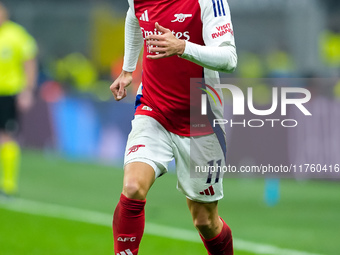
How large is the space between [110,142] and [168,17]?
11.3 m

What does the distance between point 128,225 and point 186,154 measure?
741 millimetres

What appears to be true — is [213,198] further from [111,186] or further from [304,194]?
[111,186]

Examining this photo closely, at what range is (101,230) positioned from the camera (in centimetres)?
→ 916

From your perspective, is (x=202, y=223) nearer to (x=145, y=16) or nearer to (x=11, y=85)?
(x=145, y=16)

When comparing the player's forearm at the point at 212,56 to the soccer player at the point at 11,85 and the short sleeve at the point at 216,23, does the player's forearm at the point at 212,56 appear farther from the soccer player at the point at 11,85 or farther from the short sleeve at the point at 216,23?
the soccer player at the point at 11,85

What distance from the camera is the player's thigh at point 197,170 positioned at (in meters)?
5.89

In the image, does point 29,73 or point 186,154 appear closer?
point 186,154

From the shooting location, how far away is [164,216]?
10289 mm

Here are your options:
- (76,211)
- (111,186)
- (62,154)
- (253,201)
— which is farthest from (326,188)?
(62,154)

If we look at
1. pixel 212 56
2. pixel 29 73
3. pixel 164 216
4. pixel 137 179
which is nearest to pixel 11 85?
pixel 29 73

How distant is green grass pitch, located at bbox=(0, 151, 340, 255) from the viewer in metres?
8.20

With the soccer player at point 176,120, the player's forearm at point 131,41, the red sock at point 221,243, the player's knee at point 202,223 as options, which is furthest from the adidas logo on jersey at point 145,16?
the red sock at point 221,243

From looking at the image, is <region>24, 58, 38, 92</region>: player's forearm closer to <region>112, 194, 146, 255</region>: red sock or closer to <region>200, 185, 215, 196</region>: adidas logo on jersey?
<region>200, 185, 215, 196</region>: adidas logo on jersey

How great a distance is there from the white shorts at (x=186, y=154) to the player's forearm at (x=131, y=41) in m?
0.59
